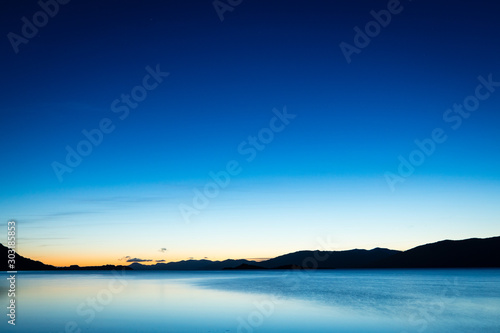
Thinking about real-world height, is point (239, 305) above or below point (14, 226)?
below

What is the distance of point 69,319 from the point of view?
21219mm

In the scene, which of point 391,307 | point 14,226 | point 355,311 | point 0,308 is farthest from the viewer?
point 391,307

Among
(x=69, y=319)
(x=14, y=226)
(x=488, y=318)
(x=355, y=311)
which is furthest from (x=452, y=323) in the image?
(x=14, y=226)

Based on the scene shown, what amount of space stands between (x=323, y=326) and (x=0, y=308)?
20073mm

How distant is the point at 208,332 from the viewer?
717 inches

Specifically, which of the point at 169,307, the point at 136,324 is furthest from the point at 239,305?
the point at 136,324

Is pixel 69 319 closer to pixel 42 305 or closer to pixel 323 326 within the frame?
pixel 42 305

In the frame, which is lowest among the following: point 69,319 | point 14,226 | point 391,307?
point 391,307

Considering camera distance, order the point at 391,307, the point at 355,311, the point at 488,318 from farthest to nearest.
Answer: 1. the point at 391,307
2. the point at 355,311
3. the point at 488,318

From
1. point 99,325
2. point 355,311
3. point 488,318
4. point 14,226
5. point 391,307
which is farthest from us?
point 391,307

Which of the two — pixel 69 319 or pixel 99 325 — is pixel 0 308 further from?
pixel 99 325

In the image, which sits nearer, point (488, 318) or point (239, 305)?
point (488, 318)

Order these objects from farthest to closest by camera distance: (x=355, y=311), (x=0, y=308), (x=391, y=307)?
(x=391, y=307) < (x=355, y=311) < (x=0, y=308)

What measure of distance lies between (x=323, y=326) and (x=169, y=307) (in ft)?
40.2
